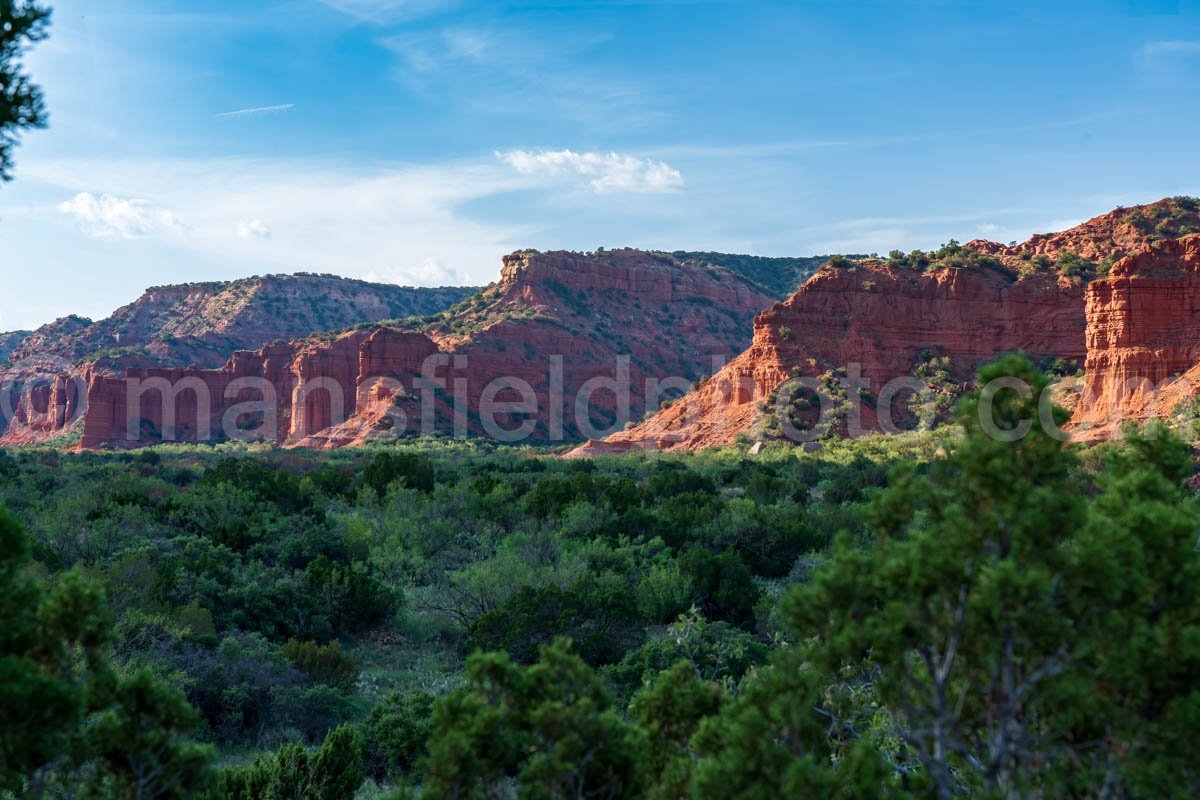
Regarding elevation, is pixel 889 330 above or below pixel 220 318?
below

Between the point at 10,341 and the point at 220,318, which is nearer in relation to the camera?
the point at 220,318

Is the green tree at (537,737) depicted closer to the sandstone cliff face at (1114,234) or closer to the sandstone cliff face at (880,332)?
the sandstone cliff face at (880,332)

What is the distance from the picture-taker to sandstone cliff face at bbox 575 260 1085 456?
5384cm

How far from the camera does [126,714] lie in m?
4.46

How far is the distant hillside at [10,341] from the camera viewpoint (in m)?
125

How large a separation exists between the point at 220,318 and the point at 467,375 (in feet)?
185

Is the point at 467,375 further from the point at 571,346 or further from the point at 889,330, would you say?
the point at 889,330

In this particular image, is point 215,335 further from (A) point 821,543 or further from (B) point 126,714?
(B) point 126,714

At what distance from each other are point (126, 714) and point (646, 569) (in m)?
13.0

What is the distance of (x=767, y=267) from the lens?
438ft

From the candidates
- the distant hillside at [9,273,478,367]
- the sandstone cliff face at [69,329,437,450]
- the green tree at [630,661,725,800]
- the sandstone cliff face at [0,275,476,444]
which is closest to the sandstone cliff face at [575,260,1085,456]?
the sandstone cliff face at [69,329,437,450]

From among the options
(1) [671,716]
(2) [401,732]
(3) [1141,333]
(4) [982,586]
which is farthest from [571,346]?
(4) [982,586]

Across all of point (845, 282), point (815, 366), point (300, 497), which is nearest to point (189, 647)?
point (300, 497)

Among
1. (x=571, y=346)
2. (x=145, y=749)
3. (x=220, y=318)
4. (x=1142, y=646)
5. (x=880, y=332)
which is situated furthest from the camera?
(x=220, y=318)
